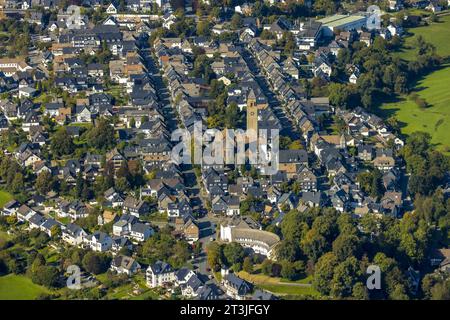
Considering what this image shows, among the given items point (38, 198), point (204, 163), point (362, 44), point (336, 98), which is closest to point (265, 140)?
point (204, 163)

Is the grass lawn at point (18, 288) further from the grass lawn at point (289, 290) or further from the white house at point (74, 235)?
the grass lawn at point (289, 290)

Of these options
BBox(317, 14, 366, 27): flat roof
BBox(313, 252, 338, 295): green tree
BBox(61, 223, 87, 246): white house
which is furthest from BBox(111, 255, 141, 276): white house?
BBox(317, 14, 366, 27): flat roof

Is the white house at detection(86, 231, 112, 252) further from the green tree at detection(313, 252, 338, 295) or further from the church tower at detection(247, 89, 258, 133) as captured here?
the church tower at detection(247, 89, 258, 133)

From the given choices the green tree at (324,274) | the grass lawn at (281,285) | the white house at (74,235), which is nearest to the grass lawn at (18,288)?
the white house at (74,235)

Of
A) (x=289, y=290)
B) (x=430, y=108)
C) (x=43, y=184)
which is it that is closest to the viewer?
(x=289, y=290)

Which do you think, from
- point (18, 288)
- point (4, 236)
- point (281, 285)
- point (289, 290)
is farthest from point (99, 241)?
point (289, 290)

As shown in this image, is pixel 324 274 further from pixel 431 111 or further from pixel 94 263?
pixel 431 111
